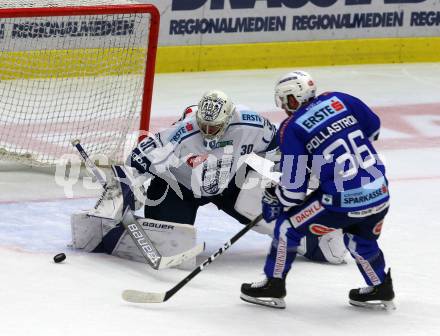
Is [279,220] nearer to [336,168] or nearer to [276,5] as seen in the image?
[336,168]

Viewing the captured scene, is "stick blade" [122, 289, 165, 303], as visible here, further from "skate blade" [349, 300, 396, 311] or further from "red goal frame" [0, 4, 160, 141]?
"red goal frame" [0, 4, 160, 141]

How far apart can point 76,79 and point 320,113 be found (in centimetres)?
348

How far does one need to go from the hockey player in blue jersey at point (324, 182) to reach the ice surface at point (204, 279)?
0.21m

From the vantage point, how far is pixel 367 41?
1078cm

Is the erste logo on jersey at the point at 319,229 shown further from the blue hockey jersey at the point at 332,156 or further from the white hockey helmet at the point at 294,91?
the white hockey helmet at the point at 294,91

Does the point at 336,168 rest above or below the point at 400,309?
above

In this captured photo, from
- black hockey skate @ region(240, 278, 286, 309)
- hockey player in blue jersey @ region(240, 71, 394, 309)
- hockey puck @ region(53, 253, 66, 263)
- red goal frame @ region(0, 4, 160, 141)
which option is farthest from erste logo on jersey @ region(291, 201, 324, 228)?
red goal frame @ region(0, 4, 160, 141)

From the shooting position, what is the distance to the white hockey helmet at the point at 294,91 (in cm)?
502

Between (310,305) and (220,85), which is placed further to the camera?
(220,85)

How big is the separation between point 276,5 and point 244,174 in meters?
4.60

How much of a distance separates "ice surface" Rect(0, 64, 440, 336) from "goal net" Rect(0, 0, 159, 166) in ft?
1.11

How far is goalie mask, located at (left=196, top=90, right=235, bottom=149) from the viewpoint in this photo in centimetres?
560

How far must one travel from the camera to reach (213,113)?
18.4 ft

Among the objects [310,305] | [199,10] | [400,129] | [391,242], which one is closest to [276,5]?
[199,10]
